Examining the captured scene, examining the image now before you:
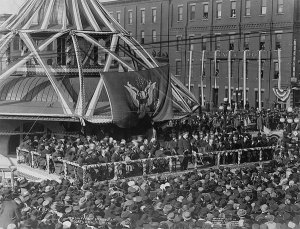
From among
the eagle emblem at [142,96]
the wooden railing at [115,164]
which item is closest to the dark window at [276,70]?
the eagle emblem at [142,96]

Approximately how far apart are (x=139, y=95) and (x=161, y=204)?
15.0 metres

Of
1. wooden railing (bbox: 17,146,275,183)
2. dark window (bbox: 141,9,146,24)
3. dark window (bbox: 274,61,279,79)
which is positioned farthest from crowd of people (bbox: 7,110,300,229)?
dark window (bbox: 141,9,146,24)

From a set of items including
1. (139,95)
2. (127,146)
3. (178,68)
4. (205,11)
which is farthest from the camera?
(178,68)

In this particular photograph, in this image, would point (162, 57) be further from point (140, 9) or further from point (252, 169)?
point (252, 169)

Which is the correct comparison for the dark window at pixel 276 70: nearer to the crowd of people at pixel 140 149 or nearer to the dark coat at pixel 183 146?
the crowd of people at pixel 140 149

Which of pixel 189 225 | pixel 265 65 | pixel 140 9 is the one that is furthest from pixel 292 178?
pixel 140 9

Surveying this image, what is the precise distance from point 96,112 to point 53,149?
18.9 feet

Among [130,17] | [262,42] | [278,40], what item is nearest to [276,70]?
[278,40]

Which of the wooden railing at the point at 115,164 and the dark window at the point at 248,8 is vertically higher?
the dark window at the point at 248,8

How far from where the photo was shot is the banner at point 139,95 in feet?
101

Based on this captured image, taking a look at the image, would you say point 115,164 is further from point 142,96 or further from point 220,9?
point 220,9

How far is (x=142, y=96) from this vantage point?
32.1 m

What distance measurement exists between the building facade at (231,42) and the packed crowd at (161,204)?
30348 mm

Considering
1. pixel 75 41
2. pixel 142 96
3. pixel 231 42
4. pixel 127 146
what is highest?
pixel 231 42
